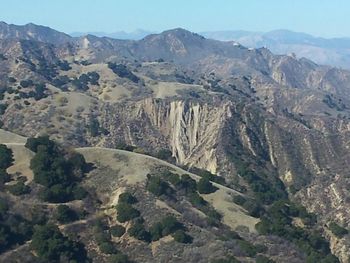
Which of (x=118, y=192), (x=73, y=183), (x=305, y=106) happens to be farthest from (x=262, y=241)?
(x=305, y=106)

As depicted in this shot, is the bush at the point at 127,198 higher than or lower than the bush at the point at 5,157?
lower

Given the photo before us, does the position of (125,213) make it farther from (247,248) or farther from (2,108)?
(2,108)

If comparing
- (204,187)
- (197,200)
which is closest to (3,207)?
(197,200)

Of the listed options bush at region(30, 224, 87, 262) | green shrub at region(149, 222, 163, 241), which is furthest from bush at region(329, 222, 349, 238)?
bush at region(30, 224, 87, 262)

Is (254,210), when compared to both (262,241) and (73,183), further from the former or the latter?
(73,183)

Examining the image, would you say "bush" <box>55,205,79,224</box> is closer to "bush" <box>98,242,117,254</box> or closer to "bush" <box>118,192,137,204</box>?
"bush" <box>118,192,137,204</box>

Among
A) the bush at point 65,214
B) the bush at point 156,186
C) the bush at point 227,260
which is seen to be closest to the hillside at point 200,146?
the bush at point 156,186

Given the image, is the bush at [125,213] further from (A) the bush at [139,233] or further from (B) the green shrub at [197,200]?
(B) the green shrub at [197,200]
